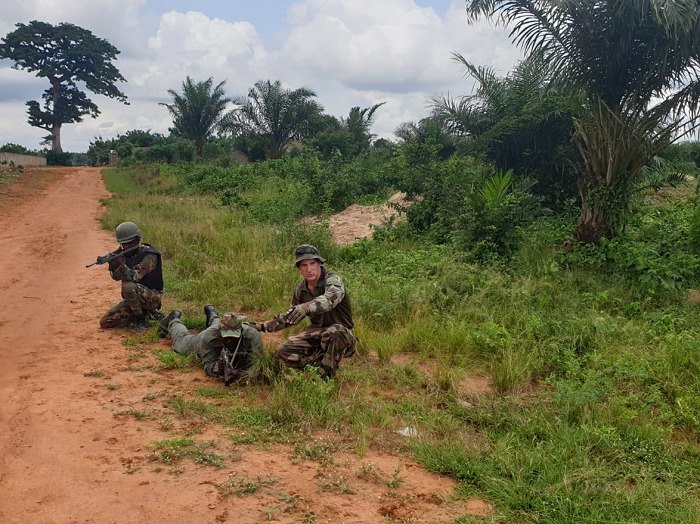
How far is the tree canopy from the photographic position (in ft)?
140

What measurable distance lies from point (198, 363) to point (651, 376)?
3.65 m

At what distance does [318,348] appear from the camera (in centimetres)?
447

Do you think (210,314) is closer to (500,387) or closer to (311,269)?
(311,269)

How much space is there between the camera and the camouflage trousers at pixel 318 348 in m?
4.38

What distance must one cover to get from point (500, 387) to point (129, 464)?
267cm

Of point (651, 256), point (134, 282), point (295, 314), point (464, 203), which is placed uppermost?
point (464, 203)

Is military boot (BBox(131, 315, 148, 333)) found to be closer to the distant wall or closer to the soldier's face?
the soldier's face

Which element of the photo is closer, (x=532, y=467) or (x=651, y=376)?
(x=532, y=467)

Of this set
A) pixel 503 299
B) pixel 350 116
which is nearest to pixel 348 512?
pixel 503 299

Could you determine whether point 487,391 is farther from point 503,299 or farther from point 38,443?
point 38,443

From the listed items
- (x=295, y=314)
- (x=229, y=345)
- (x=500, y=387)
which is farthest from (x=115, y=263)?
(x=500, y=387)

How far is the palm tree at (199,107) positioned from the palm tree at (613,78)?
23213 mm

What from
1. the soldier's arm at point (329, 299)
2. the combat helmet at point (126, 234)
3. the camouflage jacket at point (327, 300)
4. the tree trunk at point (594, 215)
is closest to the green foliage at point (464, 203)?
the tree trunk at point (594, 215)

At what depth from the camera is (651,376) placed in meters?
4.40
